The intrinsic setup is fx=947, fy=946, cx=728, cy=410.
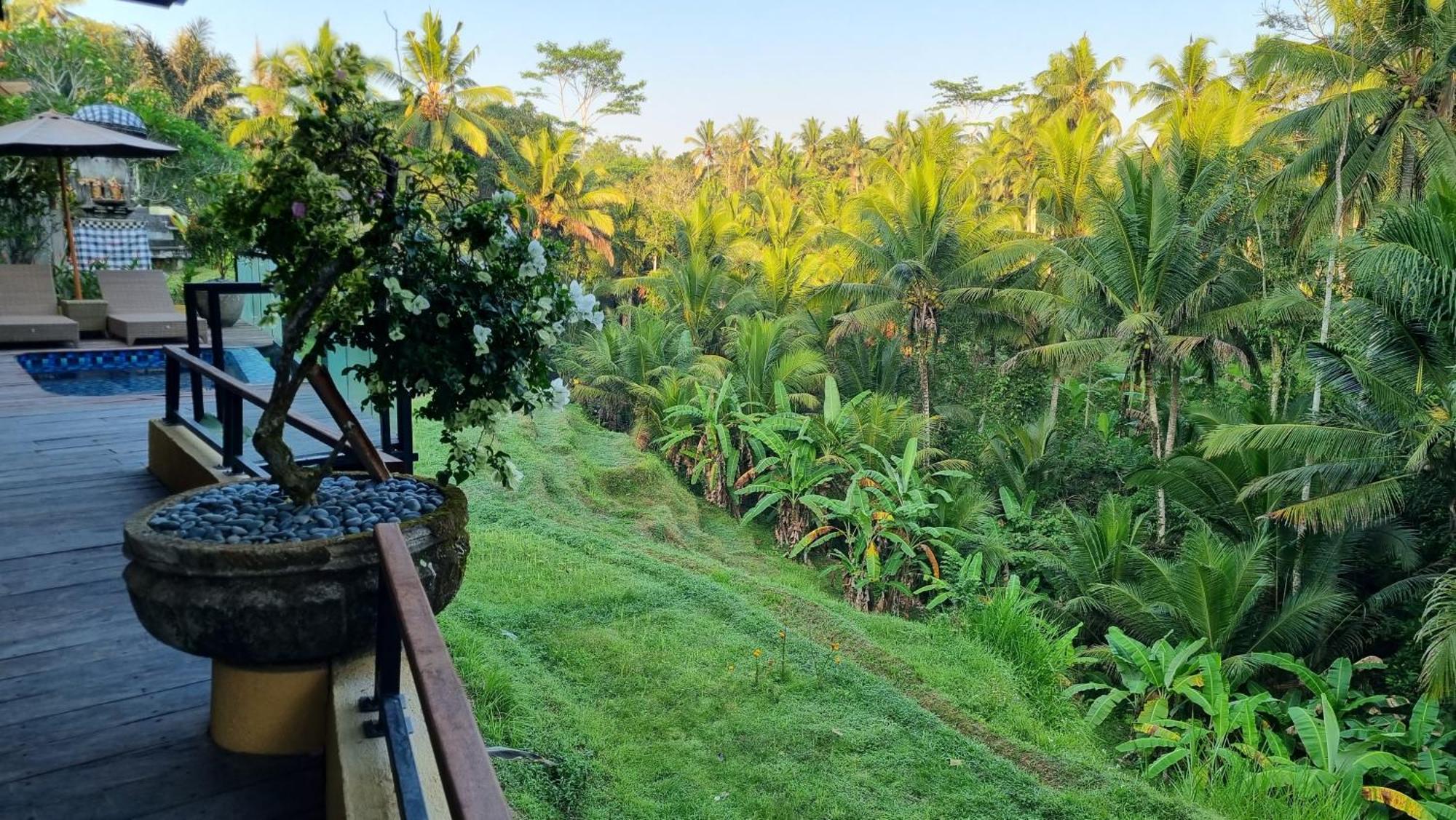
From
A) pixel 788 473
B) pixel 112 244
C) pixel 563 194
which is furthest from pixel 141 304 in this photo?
pixel 563 194

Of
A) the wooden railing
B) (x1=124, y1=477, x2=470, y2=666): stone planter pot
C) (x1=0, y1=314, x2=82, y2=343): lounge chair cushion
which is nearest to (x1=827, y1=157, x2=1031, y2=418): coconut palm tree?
(x1=0, y1=314, x2=82, y2=343): lounge chair cushion

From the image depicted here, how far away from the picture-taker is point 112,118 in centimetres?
1270

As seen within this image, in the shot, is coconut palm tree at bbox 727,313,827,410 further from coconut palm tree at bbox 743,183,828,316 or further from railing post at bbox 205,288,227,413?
railing post at bbox 205,288,227,413

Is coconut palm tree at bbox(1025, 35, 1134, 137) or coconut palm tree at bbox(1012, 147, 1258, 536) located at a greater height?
coconut palm tree at bbox(1025, 35, 1134, 137)

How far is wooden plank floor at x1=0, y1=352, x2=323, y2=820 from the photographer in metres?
2.20

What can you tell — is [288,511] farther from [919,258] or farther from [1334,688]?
[919,258]

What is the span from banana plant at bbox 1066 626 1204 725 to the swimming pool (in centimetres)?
899

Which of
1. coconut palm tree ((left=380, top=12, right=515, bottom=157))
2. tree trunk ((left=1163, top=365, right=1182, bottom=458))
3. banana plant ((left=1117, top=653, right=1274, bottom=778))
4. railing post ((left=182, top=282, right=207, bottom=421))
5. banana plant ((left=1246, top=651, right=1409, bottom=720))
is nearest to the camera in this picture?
railing post ((left=182, top=282, right=207, bottom=421))

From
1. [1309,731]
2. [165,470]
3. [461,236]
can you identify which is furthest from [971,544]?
[461,236]

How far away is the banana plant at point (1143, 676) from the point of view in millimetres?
9922

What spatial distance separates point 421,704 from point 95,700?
6.01 feet

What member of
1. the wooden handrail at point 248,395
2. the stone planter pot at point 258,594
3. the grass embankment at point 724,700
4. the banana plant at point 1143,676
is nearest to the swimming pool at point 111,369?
the grass embankment at point 724,700

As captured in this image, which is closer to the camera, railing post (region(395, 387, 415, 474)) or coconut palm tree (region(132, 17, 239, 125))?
railing post (region(395, 387, 415, 474))

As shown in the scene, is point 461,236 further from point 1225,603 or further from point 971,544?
point 971,544
